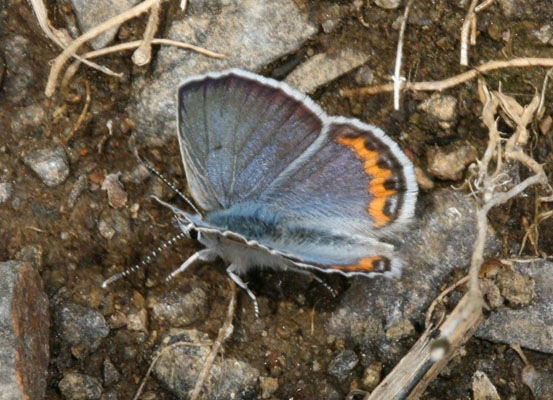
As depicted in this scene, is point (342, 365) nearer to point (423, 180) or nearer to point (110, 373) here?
point (423, 180)

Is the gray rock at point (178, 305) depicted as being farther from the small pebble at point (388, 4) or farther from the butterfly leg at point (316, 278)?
the small pebble at point (388, 4)

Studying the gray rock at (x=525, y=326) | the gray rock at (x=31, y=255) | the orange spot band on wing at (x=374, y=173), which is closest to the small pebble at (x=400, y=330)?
the gray rock at (x=525, y=326)

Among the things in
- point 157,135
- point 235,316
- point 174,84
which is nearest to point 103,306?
point 235,316

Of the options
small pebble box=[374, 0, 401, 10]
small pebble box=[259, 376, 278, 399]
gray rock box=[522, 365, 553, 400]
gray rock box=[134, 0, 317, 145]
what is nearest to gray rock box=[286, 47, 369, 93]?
gray rock box=[134, 0, 317, 145]

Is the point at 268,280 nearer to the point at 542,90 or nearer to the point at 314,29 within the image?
the point at 314,29

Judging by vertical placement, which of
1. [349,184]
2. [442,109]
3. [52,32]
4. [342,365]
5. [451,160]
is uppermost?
[52,32]

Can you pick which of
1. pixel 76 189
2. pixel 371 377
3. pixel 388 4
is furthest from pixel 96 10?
pixel 371 377
